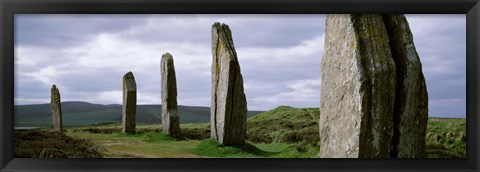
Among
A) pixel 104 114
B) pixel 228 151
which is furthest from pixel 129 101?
pixel 228 151

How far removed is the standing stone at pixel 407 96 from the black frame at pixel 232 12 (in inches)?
49.2

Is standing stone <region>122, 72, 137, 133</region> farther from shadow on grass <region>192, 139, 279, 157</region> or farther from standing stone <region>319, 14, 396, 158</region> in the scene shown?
standing stone <region>319, 14, 396, 158</region>

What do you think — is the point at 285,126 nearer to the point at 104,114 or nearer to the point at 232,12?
the point at 104,114

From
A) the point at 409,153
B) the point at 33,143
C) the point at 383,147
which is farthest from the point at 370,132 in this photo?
the point at 33,143

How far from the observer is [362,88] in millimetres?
6242

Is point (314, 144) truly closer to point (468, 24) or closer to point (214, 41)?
point (214, 41)

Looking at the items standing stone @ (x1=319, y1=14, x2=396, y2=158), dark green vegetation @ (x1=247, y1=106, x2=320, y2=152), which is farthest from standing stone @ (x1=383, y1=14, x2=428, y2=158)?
dark green vegetation @ (x1=247, y1=106, x2=320, y2=152)

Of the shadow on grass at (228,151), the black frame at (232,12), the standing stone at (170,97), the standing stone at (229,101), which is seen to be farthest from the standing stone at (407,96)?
the standing stone at (170,97)

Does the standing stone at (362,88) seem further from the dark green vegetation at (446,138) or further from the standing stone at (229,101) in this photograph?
the standing stone at (229,101)

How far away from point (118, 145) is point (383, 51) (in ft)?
23.4

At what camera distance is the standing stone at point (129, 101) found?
14.7 metres

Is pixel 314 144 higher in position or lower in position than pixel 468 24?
lower

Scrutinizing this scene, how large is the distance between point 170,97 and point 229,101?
3587 mm

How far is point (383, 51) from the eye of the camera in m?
6.43
